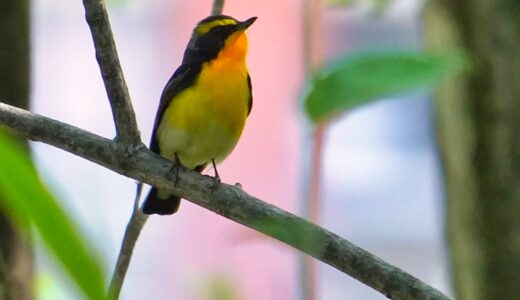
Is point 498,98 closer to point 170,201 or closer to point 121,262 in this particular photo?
point 170,201

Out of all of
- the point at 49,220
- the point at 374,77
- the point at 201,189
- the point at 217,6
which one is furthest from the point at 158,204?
the point at 49,220

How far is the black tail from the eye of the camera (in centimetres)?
134

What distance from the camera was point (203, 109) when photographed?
1381 mm

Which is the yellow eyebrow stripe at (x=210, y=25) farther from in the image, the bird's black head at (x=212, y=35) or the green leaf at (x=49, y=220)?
the green leaf at (x=49, y=220)

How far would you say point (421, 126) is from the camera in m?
4.04

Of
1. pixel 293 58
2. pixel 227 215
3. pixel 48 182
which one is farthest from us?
pixel 293 58

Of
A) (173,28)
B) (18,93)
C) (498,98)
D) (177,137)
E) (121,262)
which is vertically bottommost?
(121,262)

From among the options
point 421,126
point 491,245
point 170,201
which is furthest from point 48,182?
point 421,126

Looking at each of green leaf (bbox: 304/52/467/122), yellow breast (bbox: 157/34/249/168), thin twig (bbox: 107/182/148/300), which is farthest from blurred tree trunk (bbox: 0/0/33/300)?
green leaf (bbox: 304/52/467/122)

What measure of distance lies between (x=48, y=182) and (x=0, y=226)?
3.18 ft

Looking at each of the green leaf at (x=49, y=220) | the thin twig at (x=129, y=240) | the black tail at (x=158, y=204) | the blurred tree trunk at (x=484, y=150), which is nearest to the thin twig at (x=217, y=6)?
the thin twig at (x=129, y=240)

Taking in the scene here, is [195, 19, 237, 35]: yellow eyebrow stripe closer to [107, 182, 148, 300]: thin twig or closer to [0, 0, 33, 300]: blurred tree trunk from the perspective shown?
[0, 0, 33, 300]: blurred tree trunk

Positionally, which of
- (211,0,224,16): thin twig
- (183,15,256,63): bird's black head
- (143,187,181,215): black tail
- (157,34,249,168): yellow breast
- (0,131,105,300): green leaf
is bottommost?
(0,131,105,300): green leaf

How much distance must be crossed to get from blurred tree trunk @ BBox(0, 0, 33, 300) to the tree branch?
0.36 m
